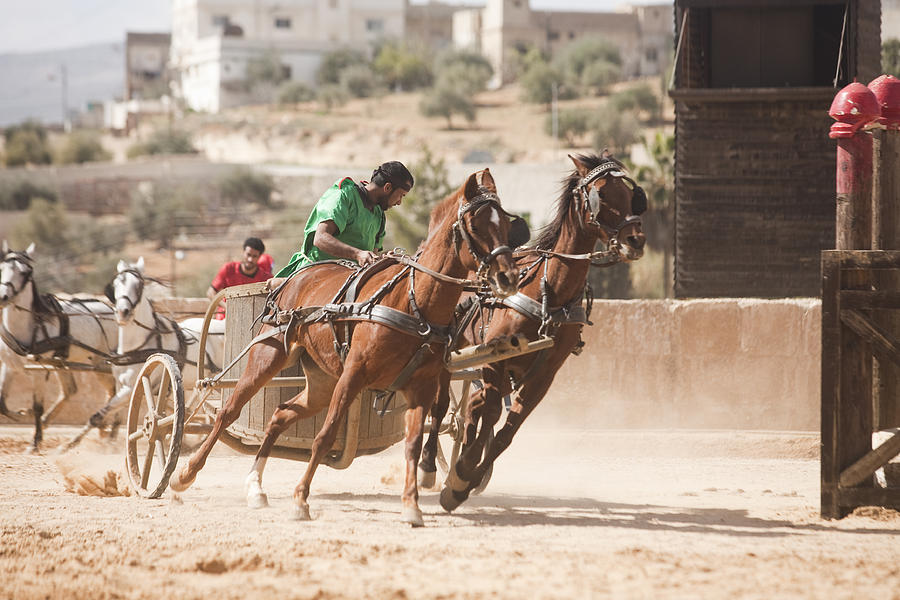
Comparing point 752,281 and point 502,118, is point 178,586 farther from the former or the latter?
point 502,118

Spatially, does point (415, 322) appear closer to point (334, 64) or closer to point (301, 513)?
point (301, 513)

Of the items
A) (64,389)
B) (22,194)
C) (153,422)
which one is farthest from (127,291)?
(22,194)

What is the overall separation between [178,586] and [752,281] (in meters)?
14.5

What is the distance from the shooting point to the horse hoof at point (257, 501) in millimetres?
8547

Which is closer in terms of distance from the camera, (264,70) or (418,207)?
(418,207)

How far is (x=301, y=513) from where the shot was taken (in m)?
7.94

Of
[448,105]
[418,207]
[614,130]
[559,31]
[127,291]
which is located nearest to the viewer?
[127,291]

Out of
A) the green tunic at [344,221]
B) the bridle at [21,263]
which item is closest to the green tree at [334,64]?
the bridle at [21,263]

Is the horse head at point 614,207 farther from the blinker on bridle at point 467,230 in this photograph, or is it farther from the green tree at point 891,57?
the green tree at point 891,57

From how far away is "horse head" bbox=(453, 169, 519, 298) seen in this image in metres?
7.32

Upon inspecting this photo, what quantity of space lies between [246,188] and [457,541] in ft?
216

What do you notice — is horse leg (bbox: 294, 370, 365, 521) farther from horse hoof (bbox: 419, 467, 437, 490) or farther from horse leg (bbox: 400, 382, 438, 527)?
horse hoof (bbox: 419, 467, 437, 490)

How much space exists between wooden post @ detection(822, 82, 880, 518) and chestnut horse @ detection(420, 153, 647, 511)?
141 centimetres

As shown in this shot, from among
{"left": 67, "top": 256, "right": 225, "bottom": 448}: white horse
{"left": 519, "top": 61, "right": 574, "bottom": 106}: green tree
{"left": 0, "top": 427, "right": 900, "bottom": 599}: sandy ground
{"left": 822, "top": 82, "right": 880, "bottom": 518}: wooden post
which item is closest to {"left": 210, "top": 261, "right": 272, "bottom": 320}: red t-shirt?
{"left": 67, "top": 256, "right": 225, "bottom": 448}: white horse
